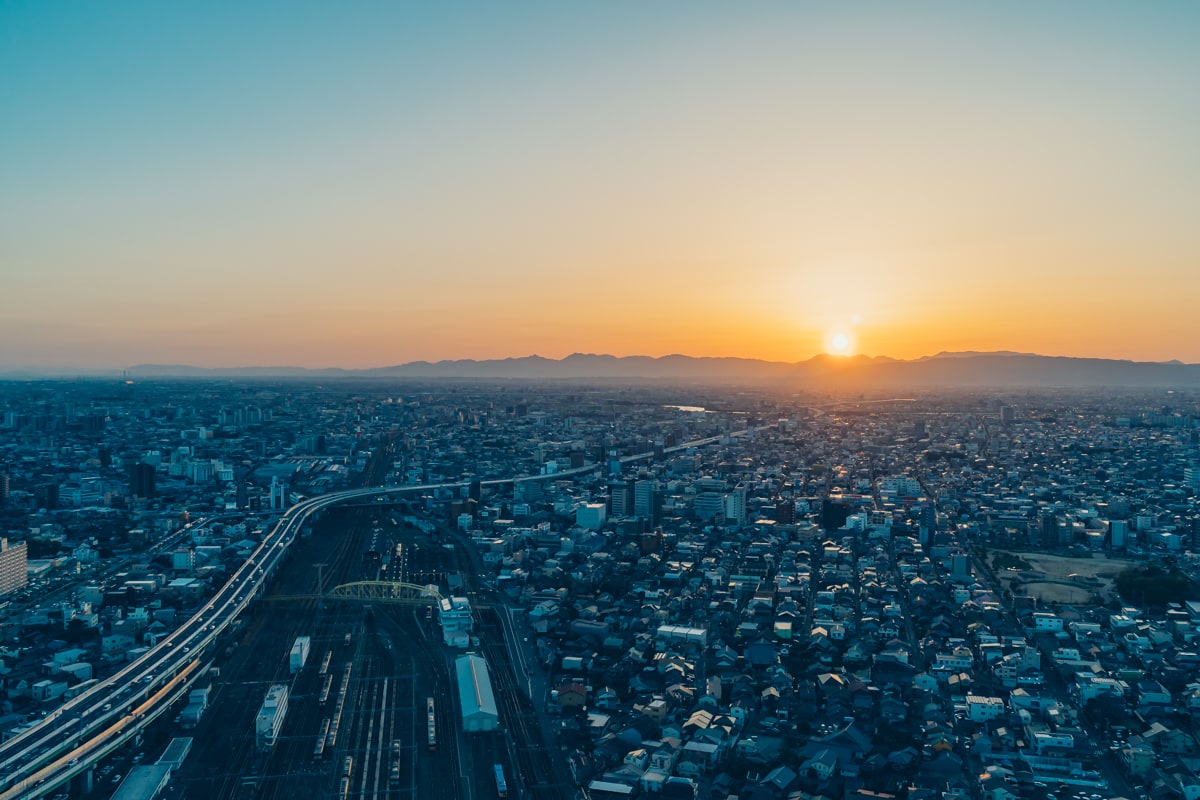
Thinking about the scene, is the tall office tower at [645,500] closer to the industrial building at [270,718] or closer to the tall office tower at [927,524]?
the tall office tower at [927,524]

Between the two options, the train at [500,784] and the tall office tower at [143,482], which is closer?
the train at [500,784]

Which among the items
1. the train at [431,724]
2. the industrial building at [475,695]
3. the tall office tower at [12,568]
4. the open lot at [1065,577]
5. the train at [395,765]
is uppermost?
the tall office tower at [12,568]

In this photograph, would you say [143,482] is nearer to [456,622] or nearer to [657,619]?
[456,622]

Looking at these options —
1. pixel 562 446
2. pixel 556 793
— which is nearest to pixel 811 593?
pixel 556 793

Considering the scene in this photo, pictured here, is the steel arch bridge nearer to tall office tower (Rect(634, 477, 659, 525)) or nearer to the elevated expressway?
the elevated expressway

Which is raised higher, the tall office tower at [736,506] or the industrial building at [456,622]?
the tall office tower at [736,506]

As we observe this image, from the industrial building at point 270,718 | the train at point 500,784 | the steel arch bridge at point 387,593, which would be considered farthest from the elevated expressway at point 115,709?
the train at point 500,784

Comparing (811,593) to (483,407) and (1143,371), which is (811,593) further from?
(1143,371)
